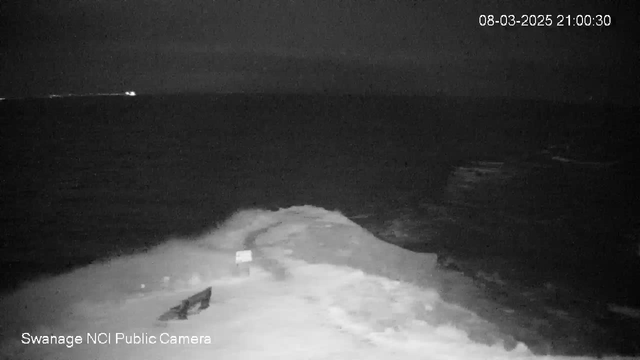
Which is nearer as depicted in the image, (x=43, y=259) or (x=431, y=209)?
(x=43, y=259)

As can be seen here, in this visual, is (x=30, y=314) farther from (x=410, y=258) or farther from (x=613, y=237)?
(x=613, y=237)

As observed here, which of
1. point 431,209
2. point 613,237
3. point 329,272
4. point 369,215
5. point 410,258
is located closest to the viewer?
point 329,272

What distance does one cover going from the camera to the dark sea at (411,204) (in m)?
8.27

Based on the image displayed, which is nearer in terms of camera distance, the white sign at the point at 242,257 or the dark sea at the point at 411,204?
the white sign at the point at 242,257

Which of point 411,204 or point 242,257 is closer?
point 242,257

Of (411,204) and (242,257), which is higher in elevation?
A: (242,257)

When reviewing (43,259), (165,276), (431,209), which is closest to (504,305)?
(165,276)

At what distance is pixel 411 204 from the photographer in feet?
51.3

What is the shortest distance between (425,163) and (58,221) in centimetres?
2026

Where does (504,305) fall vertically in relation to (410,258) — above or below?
below

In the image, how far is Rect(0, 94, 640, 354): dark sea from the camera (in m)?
8.27

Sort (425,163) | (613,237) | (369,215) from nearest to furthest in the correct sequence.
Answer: (613,237) → (369,215) → (425,163)

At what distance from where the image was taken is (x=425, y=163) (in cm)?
2706

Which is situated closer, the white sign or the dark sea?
the white sign
